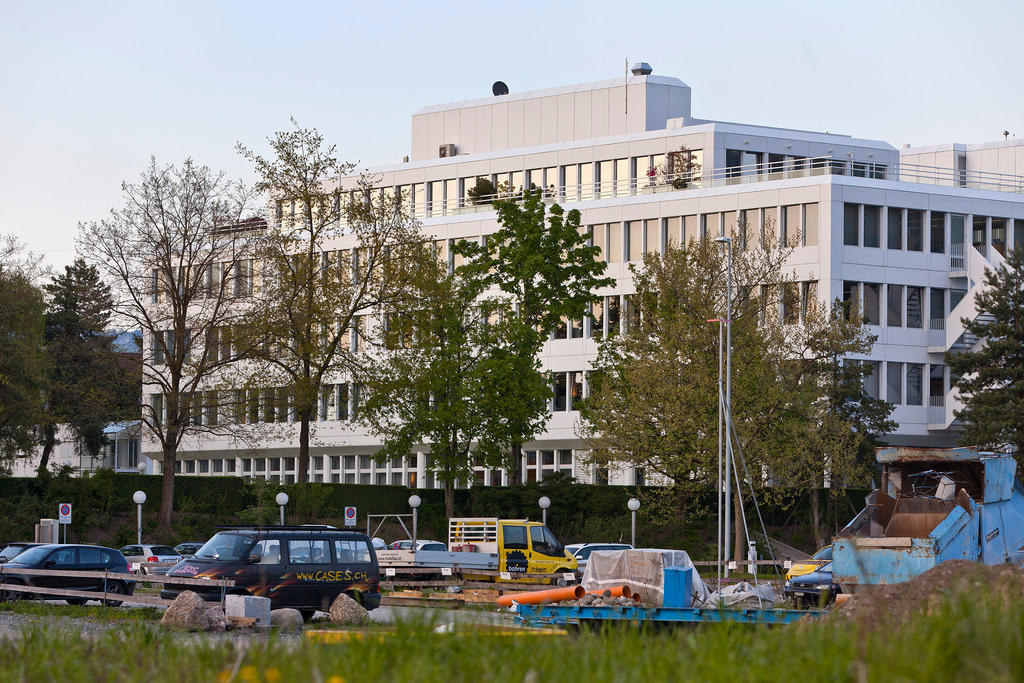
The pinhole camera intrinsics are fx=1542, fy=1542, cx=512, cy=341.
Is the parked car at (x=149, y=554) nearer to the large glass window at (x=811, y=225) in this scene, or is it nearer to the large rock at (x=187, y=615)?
the large rock at (x=187, y=615)

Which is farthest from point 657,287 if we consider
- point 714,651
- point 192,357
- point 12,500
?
point 714,651

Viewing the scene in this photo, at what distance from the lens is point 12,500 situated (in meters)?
53.0

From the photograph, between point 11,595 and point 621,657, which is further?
point 11,595

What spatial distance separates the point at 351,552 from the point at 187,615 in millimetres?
4780

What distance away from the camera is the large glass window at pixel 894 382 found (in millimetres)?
70938

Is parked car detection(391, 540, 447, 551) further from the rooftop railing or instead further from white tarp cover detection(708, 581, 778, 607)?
the rooftop railing

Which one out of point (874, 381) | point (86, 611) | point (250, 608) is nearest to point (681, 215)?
point (874, 381)

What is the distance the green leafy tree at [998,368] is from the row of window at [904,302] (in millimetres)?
6278

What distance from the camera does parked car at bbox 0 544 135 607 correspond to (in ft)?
105

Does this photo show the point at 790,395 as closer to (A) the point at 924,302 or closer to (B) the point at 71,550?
(A) the point at 924,302

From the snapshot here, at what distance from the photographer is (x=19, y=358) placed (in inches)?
2104

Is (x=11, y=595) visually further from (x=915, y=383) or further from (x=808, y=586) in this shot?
(x=915, y=383)

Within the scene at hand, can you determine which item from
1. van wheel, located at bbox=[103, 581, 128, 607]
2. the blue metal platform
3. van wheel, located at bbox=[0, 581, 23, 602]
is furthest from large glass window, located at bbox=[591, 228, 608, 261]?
the blue metal platform

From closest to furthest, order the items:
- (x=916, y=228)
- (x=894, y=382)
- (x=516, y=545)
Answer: (x=516, y=545) < (x=894, y=382) < (x=916, y=228)
